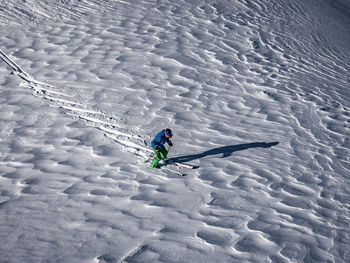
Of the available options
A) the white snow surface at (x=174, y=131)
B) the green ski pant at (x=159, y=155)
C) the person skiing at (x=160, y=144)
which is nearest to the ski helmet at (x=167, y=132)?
the person skiing at (x=160, y=144)

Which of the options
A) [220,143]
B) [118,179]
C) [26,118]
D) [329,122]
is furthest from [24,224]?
[329,122]

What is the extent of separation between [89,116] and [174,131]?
4.71 feet

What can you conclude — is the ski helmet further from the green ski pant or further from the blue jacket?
the green ski pant

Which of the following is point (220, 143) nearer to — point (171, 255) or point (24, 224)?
point (171, 255)

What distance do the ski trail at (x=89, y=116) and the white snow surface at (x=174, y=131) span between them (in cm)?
3

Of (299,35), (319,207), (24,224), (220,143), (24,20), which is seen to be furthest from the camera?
(299,35)

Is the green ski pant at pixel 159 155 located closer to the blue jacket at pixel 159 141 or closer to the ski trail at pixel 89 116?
the blue jacket at pixel 159 141

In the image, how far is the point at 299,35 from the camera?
Answer: 1019 centimetres

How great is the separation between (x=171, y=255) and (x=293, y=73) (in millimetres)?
6049

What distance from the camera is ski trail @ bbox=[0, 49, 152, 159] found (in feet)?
18.2

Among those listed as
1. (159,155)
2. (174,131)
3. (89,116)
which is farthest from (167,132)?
(89,116)

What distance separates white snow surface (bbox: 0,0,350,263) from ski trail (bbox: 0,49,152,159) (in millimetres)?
30

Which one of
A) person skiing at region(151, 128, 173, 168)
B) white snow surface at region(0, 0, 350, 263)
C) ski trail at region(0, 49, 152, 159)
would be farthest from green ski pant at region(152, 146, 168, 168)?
ski trail at region(0, 49, 152, 159)

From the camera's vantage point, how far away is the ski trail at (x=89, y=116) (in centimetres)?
556
